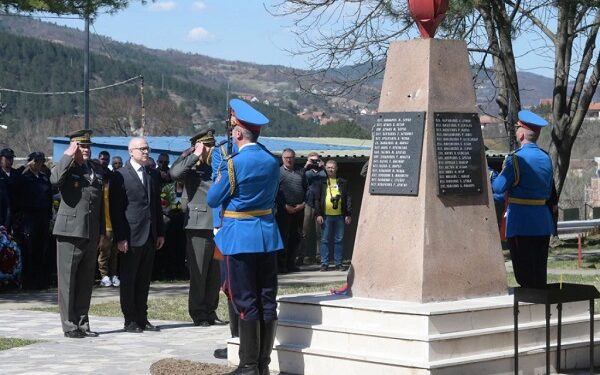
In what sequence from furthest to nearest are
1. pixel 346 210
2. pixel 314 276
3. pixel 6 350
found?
pixel 346 210 → pixel 314 276 → pixel 6 350

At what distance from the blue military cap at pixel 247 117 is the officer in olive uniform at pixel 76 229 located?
10.1 ft

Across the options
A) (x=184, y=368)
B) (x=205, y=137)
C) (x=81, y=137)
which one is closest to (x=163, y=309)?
(x=205, y=137)

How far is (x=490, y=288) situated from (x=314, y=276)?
9.72 meters

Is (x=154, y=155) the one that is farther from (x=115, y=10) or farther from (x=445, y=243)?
(x=445, y=243)

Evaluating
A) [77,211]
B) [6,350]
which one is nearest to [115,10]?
[77,211]

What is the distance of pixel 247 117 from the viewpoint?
9359 millimetres

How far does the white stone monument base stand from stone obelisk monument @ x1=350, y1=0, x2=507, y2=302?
0.66 feet

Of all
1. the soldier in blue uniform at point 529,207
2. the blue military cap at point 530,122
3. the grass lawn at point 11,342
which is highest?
the blue military cap at point 530,122

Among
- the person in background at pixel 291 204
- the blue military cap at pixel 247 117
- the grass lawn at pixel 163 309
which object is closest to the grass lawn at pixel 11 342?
the grass lawn at pixel 163 309

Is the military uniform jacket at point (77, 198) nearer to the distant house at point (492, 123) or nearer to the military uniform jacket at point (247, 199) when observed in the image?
the military uniform jacket at point (247, 199)

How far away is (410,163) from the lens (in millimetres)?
9883

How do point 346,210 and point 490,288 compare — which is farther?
point 346,210

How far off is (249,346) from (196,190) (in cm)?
363

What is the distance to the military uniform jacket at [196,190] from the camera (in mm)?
12406
